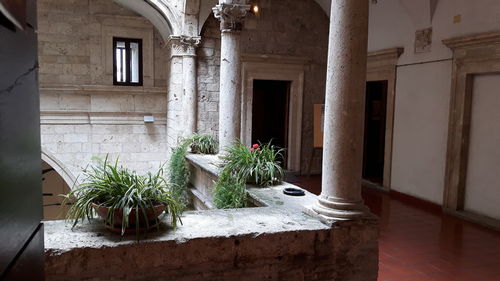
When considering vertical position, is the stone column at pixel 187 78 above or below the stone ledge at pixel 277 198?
above

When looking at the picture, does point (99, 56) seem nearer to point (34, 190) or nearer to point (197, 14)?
point (197, 14)

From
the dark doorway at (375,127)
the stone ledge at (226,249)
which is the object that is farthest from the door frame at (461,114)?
the stone ledge at (226,249)

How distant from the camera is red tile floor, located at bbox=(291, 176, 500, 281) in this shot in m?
3.78

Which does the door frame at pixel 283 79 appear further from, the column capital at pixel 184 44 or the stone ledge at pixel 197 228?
the stone ledge at pixel 197 228

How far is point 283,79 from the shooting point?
890cm

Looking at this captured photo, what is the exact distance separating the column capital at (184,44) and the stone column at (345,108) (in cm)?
525

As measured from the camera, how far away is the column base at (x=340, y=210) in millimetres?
2994

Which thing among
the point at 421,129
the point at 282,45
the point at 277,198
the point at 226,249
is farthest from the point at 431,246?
the point at 282,45

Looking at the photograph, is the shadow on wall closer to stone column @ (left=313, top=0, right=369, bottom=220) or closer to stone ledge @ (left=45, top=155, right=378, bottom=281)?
stone ledge @ (left=45, top=155, right=378, bottom=281)

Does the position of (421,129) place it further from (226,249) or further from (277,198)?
(226,249)

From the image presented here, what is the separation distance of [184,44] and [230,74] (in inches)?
98.0

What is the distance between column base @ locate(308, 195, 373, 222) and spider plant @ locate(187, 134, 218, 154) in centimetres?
432

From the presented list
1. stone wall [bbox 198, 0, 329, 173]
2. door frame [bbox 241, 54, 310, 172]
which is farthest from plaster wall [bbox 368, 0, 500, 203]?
door frame [bbox 241, 54, 310, 172]

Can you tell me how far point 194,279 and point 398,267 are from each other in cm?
228
